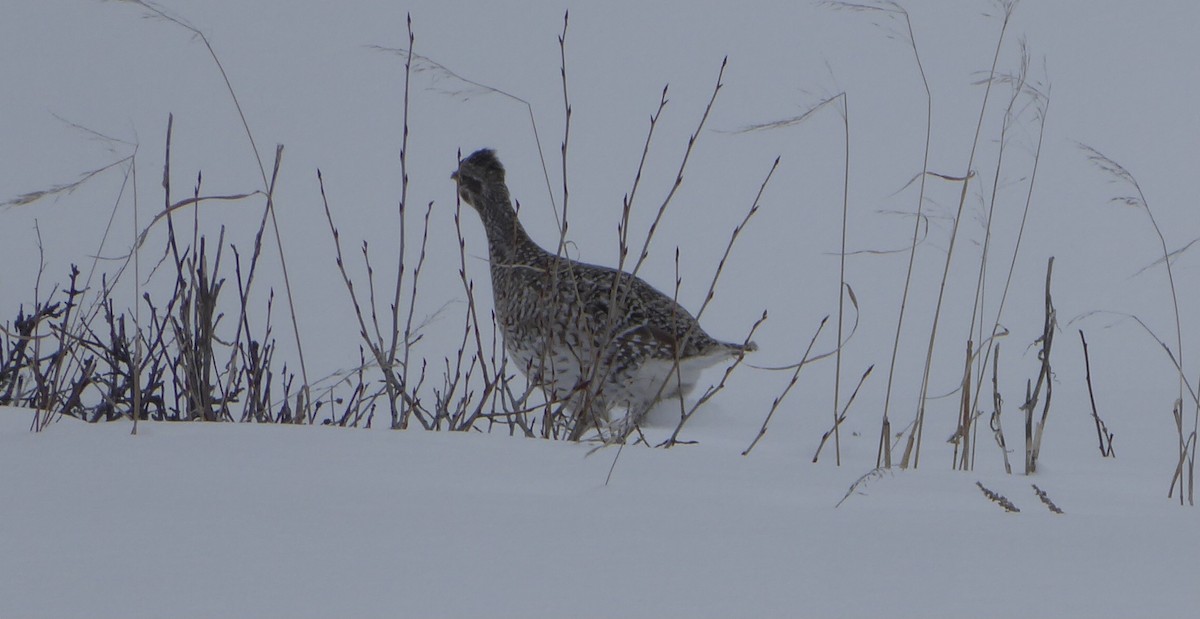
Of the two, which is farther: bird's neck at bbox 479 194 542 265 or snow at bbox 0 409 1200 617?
bird's neck at bbox 479 194 542 265

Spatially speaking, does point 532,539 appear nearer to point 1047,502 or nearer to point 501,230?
point 1047,502

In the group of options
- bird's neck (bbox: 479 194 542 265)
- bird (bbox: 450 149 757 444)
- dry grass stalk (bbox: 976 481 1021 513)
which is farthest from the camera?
bird's neck (bbox: 479 194 542 265)

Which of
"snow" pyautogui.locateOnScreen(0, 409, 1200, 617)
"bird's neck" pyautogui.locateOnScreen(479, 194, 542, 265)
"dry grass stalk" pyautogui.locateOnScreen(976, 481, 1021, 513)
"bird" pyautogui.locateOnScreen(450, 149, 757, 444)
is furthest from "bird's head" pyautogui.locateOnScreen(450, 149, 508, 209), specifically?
"dry grass stalk" pyautogui.locateOnScreen(976, 481, 1021, 513)

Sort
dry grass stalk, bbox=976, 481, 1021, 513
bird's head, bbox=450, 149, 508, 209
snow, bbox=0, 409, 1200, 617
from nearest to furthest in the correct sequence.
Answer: snow, bbox=0, 409, 1200, 617
dry grass stalk, bbox=976, 481, 1021, 513
bird's head, bbox=450, 149, 508, 209

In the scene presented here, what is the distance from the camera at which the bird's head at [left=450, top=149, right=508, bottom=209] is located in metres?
6.13

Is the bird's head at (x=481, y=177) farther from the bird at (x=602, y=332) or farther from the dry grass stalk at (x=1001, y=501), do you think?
the dry grass stalk at (x=1001, y=501)

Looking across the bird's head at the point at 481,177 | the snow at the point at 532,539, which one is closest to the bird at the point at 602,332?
the bird's head at the point at 481,177

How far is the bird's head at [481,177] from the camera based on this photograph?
6.13 metres

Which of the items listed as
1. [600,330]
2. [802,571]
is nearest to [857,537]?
[802,571]

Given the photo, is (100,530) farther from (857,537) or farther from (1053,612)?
(1053,612)

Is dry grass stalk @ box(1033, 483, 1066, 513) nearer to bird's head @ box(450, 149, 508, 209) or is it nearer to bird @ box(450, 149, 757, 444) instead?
bird @ box(450, 149, 757, 444)

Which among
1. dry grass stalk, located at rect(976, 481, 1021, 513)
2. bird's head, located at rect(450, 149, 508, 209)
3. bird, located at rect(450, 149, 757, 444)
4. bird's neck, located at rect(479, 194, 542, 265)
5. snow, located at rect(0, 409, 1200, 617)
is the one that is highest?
bird's head, located at rect(450, 149, 508, 209)

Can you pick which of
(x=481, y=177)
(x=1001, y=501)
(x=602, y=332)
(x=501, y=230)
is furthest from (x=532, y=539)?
(x=481, y=177)

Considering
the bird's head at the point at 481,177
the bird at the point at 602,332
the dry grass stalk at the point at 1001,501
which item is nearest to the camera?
the dry grass stalk at the point at 1001,501
